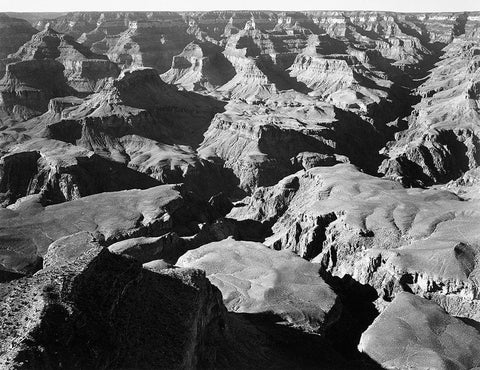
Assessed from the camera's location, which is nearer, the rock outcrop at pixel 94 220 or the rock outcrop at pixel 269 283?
the rock outcrop at pixel 269 283

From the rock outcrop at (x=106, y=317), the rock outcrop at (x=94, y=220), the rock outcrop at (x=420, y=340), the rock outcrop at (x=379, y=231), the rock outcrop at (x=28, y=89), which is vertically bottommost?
the rock outcrop at (x=28, y=89)

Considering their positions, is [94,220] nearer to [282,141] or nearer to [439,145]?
[282,141]

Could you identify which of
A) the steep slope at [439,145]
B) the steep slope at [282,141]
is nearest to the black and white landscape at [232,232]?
the steep slope at [282,141]

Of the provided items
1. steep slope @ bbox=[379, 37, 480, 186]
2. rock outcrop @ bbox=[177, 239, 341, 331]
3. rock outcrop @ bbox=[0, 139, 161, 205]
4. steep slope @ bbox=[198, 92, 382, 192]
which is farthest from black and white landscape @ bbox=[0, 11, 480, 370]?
steep slope @ bbox=[379, 37, 480, 186]

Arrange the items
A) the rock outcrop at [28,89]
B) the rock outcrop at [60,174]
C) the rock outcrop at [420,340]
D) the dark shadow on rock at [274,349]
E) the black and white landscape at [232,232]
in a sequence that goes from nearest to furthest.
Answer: the black and white landscape at [232,232] < the dark shadow on rock at [274,349] < the rock outcrop at [420,340] < the rock outcrop at [60,174] < the rock outcrop at [28,89]

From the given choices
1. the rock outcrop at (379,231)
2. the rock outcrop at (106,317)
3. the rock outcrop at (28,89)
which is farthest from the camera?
the rock outcrop at (28,89)

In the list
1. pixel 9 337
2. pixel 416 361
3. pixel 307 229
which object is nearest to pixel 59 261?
pixel 9 337

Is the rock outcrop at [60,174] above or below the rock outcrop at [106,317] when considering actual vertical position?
below

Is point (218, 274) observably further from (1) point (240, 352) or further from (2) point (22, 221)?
(2) point (22, 221)

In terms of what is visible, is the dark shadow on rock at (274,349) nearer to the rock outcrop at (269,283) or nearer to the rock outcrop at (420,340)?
the rock outcrop at (269,283)

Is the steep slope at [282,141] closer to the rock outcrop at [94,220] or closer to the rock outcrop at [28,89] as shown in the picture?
the rock outcrop at [94,220]
